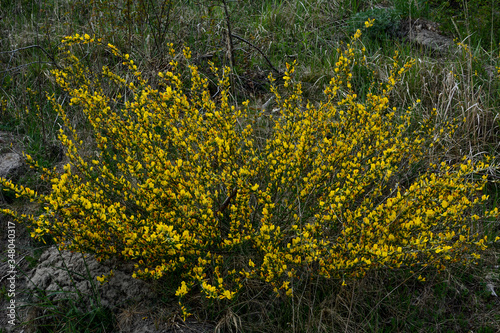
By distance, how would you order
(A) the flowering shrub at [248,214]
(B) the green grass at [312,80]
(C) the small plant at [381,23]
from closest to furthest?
1. (A) the flowering shrub at [248,214]
2. (B) the green grass at [312,80]
3. (C) the small plant at [381,23]

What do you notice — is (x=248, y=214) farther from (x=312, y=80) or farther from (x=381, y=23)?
(x=381, y=23)

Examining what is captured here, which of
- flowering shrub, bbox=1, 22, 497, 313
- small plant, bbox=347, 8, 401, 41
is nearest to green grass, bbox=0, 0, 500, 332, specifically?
small plant, bbox=347, 8, 401, 41

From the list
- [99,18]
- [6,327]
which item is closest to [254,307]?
[6,327]

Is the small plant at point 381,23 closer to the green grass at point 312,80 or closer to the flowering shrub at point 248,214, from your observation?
the green grass at point 312,80

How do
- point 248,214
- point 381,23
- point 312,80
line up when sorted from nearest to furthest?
point 248,214 < point 312,80 < point 381,23

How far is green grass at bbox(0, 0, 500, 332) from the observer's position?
1.98 meters

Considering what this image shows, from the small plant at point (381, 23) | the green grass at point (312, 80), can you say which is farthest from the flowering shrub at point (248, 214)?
the small plant at point (381, 23)

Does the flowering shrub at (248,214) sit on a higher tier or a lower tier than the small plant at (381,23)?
lower

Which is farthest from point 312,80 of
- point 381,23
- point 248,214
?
point 248,214

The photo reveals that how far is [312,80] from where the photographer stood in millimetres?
3949

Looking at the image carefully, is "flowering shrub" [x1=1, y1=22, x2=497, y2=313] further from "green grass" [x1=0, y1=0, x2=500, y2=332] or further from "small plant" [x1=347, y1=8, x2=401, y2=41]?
"small plant" [x1=347, y1=8, x2=401, y2=41]

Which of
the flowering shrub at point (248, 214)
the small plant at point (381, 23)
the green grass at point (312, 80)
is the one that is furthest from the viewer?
the small plant at point (381, 23)

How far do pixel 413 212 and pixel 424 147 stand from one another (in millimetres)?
1190

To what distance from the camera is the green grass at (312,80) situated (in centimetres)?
198
